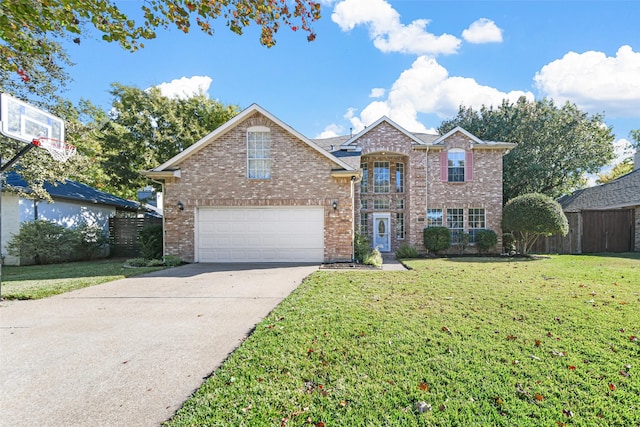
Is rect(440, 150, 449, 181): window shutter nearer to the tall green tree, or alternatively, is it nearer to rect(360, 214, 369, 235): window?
rect(360, 214, 369, 235): window

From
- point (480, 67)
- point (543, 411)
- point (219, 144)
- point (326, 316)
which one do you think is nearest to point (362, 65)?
point (480, 67)

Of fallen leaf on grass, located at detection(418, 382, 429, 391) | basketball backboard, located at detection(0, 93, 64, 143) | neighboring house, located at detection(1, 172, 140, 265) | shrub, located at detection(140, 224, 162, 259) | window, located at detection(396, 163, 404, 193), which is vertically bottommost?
fallen leaf on grass, located at detection(418, 382, 429, 391)

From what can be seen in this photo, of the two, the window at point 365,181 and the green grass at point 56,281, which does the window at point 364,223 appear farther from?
the green grass at point 56,281

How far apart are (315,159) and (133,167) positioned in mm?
11823

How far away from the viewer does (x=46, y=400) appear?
2.86 meters

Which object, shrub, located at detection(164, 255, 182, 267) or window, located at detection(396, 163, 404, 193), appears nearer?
shrub, located at detection(164, 255, 182, 267)

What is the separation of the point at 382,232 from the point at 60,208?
615 inches

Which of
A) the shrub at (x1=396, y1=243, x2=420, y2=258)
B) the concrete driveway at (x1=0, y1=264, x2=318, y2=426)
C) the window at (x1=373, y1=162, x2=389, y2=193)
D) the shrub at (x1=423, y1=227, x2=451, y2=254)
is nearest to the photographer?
the concrete driveway at (x1=0, y1=264, x2=318, y2=426)

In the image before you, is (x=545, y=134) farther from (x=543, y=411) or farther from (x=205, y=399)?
(x=205, y=399)

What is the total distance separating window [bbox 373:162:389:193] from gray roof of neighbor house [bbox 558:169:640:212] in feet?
33.9

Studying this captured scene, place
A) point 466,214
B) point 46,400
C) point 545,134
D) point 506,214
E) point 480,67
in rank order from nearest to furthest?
point 46,400, point 480,67, point 506,214, point 466,214, point 545,134

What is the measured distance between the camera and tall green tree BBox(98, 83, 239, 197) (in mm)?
16922

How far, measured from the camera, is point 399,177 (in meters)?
17.1

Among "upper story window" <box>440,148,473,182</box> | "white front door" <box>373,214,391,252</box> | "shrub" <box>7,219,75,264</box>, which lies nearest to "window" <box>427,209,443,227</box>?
"upper story window" <box>440,148,473,182</box>
